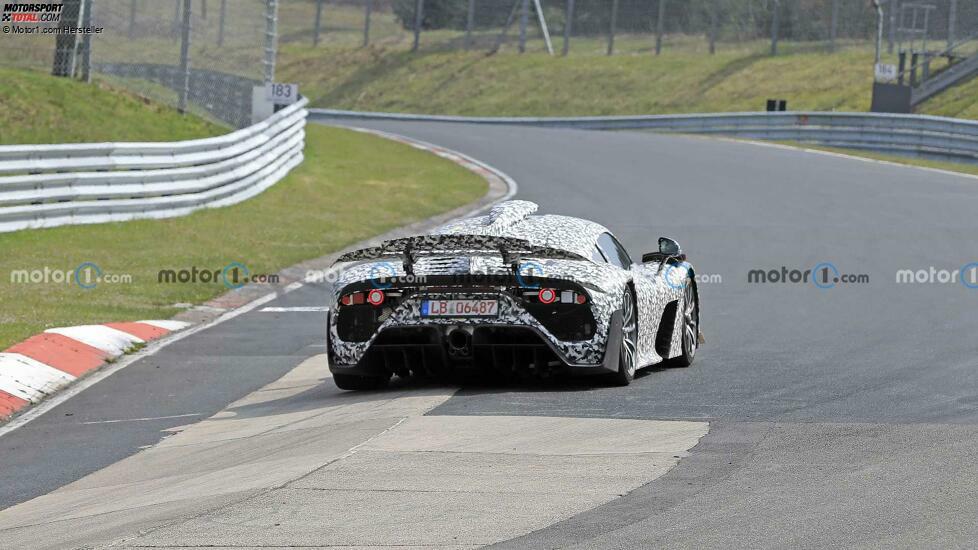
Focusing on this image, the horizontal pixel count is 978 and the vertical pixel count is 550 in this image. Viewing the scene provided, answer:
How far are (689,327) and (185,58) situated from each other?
16.8 meters

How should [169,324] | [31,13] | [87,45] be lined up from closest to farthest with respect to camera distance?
[169,324], [31,13], [87,45]

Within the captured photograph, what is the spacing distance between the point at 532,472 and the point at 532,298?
2233mm

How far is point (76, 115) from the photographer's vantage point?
2461 cm

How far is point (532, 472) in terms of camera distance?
6887mm

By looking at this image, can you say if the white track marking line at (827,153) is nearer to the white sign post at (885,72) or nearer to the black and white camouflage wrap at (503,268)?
the white sign post at (885,72)

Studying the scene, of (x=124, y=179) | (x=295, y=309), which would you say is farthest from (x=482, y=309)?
(x=124, y=179)

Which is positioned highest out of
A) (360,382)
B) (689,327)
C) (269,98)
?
(269,98)

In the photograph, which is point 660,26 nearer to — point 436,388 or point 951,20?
point 951,20

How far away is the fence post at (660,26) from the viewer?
4927 cm

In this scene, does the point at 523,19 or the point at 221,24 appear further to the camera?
the point at 523,19

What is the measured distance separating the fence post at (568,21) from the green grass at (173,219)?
69.9 ft

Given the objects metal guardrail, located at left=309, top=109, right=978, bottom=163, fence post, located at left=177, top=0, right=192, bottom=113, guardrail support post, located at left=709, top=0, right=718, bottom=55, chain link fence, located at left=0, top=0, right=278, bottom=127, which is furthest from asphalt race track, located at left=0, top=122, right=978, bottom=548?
A: guardrail support post, located at left=709, top=0, right=718, bottom=55

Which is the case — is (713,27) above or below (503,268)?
above

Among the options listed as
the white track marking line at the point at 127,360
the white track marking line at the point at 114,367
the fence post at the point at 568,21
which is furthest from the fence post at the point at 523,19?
the white track marking line at the point at 114,367
